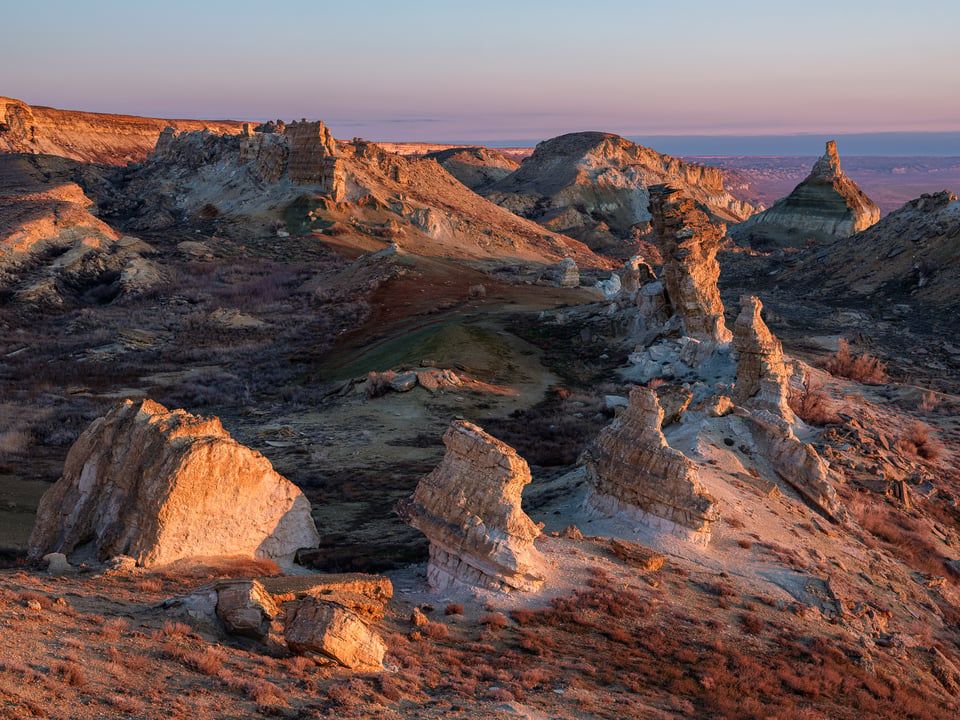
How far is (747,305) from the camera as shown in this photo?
22.7 meters

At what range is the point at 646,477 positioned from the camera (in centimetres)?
1470

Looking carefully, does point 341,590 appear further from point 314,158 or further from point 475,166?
point 475,166

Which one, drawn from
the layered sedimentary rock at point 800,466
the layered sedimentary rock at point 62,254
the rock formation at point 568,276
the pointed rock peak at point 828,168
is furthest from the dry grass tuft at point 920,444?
the pointed rock peak at point 828,168

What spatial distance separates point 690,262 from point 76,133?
103714 mm

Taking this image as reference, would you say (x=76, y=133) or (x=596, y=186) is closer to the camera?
(x=596, y=186)

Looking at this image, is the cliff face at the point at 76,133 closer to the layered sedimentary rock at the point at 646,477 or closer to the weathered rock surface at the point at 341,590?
the layered sedimentary rock at the point at 646,477

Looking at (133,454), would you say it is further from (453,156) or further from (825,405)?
(453,156)

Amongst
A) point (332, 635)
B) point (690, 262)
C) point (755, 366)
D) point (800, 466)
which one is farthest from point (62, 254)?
point (332, 635)

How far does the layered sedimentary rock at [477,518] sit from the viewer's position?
39.1 feet

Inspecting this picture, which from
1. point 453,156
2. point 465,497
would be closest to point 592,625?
point 465,497

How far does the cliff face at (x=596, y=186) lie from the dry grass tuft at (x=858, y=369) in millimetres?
61702

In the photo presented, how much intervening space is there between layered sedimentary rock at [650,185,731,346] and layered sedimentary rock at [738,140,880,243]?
55758mm

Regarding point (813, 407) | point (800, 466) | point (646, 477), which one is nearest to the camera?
point (646, 477)

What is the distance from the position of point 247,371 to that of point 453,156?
10905 cm
